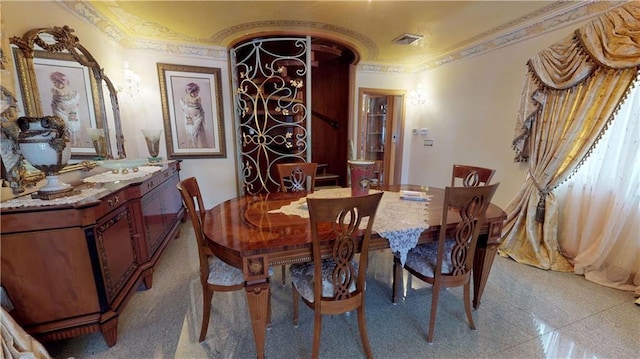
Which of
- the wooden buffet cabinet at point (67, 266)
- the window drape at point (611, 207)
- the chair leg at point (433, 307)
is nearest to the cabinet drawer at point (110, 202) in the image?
the wooden buffet cabinet at point (67, 266)

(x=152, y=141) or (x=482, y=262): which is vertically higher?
(x=152, y=141)

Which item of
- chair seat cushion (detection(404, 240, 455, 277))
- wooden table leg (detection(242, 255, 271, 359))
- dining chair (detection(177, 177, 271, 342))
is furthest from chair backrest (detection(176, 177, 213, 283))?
chair seat cushion (detection(404, 240, 455, 277))

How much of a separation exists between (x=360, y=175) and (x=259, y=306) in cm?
105

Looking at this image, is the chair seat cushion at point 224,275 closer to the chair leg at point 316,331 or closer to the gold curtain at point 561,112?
the chair leg at point 316,331

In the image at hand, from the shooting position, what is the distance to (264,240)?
1256 mm

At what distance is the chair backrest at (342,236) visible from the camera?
112 cm

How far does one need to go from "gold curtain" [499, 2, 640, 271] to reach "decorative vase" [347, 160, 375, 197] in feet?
6.26

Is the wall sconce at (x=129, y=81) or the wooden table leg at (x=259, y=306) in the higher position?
the wall sconce at (x=129, y=81)

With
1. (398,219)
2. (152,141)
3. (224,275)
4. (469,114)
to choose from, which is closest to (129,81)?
(152,141)

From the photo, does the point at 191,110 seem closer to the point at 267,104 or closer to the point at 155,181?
the point at 267,104

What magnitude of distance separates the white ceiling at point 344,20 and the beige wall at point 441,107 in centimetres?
15

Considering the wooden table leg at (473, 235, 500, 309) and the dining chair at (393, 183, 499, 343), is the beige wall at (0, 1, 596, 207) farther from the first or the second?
the dining chair at (393, 183, 499, 343)

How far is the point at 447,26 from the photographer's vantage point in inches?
111

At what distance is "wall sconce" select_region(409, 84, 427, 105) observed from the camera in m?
4.25
